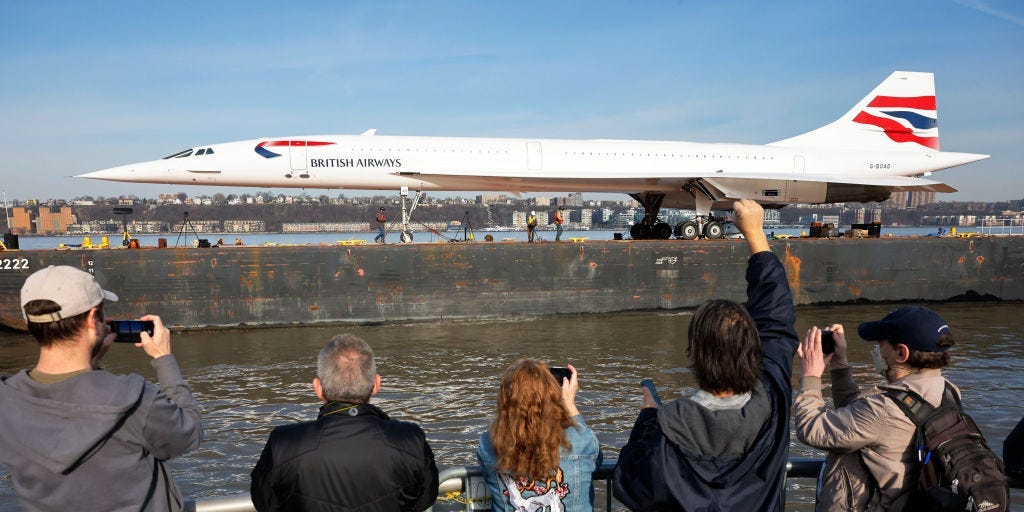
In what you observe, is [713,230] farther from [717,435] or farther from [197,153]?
[717,435]

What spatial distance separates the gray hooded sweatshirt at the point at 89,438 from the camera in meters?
1.92

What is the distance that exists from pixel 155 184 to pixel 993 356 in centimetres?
2104

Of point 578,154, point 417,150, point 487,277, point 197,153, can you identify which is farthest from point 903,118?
point 197,153

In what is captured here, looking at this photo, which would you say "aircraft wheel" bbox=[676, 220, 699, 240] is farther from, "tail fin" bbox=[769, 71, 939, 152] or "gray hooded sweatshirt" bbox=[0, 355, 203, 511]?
"gray hooded sweatshirt" bbox=[0, 355, 203, 511]

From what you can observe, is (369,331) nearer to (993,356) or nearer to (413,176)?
(413,176)

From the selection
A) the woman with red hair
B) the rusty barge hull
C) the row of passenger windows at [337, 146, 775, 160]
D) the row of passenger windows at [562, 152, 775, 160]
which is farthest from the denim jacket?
the row of passenger windows at [562, 152, 775, 160]

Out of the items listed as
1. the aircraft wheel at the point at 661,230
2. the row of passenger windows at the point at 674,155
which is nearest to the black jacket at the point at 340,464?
the row of passenger windows at the point at 674,155

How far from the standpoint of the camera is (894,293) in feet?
61.7

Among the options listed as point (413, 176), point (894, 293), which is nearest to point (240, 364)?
point (413, 176)

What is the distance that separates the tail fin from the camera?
73.1ft

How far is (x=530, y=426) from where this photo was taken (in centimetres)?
242

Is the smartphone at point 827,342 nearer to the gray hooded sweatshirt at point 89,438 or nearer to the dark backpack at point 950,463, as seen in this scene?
the dark backpack at point 950,463

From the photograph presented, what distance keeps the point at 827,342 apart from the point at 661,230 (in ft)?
64.7

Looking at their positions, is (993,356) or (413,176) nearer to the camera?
(993,356)
